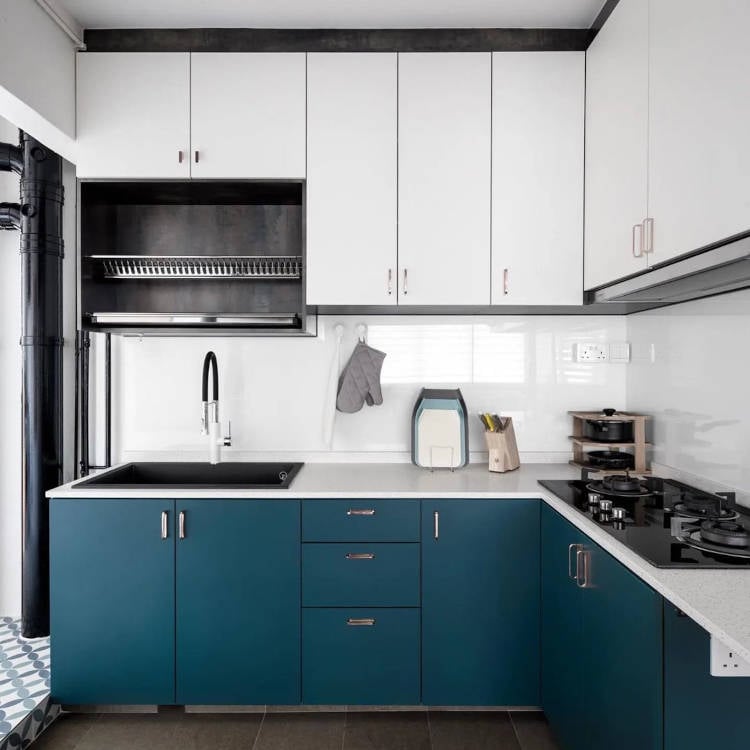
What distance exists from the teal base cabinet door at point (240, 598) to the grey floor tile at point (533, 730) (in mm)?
846

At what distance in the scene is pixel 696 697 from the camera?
1150 mm

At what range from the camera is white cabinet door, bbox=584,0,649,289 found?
176 centimetres

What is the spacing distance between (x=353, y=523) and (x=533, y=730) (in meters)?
1.04

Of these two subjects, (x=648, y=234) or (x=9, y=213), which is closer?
(x=648, y=234)

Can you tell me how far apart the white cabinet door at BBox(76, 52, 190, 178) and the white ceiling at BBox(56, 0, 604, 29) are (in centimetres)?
15

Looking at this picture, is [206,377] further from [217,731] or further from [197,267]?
[217,731]

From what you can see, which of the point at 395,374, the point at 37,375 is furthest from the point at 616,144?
the point at 37,375

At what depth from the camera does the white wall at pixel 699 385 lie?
5.85 feet

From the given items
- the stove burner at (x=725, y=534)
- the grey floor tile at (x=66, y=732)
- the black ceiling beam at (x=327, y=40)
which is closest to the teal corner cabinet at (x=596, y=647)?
the stove burner at (x=725, y=534)

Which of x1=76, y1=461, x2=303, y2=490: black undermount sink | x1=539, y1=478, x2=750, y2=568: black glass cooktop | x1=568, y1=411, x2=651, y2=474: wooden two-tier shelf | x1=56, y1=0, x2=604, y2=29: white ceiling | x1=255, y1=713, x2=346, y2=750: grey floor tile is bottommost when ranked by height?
x1=255, y1=713, x2=346, y2=750: grey floor tile

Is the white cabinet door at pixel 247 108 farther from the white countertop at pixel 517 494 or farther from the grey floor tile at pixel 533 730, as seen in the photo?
the grey floor tile at pixel 533 730

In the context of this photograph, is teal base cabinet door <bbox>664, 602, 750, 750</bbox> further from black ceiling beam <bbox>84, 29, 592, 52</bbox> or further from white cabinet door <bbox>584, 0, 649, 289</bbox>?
black ceiling beam <bbox>84, 29, 592, 52</bbox>

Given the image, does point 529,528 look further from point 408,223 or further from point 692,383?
point 408,223

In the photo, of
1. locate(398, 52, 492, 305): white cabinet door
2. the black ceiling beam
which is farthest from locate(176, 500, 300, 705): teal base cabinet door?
the black ceiling beam
